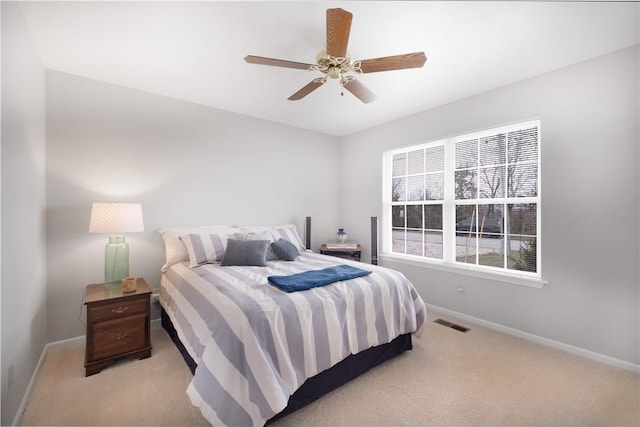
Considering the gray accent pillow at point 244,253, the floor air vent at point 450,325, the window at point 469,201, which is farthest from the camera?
the floor air vent at point 450,325

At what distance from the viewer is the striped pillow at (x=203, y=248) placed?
109 inches

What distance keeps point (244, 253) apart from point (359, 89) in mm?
1852

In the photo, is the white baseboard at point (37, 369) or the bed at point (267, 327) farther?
the white baseboard at point (37, 369)

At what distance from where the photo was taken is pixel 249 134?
380cm

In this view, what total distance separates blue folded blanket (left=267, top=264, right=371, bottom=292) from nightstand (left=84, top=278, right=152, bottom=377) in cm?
121

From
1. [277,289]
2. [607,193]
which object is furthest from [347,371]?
[607,193]

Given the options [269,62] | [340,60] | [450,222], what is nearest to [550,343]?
[450,222]

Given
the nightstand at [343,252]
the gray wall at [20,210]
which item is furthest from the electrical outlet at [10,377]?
the nightstand at [343,252]

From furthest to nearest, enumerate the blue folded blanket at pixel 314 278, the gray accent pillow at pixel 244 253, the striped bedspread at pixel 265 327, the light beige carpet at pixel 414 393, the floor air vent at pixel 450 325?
the floor air vent at pixel 450 325
the gray accent pillow at pixel 244 253
the blue folded blanket at pixel 314 278
the light beige carpet at pixel 414 393
the striped bedspread at pixel 265 327

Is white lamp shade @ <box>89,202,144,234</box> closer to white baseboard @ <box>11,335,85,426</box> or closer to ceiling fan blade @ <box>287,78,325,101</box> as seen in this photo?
white baseboard @ <box>11,335,85,426</box>

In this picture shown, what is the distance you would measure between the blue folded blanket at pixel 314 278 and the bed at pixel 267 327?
0.13 feet

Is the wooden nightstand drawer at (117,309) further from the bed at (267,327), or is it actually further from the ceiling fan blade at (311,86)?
the ceiling fan blade at (311,86)

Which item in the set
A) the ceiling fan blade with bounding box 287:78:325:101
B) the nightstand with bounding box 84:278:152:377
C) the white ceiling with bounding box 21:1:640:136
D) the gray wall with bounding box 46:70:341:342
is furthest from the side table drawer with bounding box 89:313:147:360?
the ceiling fan blade with bounding box 287:78:325:101

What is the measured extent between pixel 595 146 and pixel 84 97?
4.72 metres
